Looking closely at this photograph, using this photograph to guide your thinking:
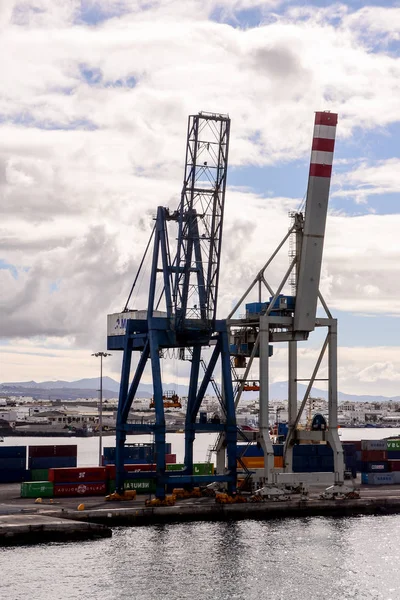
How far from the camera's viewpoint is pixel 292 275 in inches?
3226

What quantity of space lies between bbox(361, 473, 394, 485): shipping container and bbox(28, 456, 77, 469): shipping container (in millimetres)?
26651

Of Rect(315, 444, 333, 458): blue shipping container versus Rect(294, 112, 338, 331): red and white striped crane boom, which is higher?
Rect(294, 112, 338, 331): red and white striped crane boom

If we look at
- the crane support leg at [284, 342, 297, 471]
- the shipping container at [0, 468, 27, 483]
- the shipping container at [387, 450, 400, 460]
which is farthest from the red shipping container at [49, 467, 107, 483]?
the shipping container at [387, 450, 400, 460]

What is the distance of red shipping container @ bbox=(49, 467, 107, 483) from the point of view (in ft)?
263

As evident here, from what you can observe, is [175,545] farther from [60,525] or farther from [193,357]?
[193,357]

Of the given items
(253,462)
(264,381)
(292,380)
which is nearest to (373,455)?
(253,462)

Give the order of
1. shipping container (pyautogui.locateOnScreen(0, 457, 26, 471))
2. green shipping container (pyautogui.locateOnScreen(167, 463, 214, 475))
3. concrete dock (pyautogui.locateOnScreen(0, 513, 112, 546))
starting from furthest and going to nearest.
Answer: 1. shipping container (pyautogui.locateOnScreen(0, 457, 26, 471))
2. green shipping container (pyautogui.locateOnScreen(167, 463, 214, 475))
3. concrete dock (pyautogui.locateOnScreen(0, 513, 112, 546))

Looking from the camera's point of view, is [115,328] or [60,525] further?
[115,328]

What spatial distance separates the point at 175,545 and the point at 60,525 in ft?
23.4

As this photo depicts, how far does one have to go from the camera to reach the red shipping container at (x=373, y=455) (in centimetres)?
9412

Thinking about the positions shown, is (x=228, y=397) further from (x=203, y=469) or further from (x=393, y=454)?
(x=393, y=454)

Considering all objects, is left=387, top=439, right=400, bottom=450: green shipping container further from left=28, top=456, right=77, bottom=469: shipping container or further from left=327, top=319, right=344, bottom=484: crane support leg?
left=28, top=456, right=77, bottom=469: shipping container

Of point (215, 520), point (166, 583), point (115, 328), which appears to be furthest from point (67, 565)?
point (115, 328)

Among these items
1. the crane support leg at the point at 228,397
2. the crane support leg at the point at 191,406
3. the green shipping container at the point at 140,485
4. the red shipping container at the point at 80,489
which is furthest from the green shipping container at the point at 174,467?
the crane support leg at the point at 228,397
